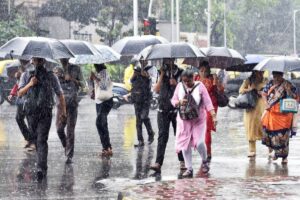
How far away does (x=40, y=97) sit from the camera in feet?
39.3

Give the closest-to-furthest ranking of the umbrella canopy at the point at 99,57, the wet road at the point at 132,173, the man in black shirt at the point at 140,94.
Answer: the wet road at the point at 132,173 → the umbrella canopy at the point at 99,57 → the man in black shirt at the point at 140,94

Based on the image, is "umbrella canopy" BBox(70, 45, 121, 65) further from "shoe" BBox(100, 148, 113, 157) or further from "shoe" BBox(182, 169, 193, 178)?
"shoe" BBox(182, 169, 193, 178)

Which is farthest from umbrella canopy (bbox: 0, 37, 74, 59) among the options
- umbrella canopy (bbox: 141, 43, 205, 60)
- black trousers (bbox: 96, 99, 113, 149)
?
black trousers (bbox: 96, 99, 113, 149)

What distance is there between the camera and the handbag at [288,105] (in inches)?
532

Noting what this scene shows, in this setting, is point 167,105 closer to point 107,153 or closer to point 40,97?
point 40,97

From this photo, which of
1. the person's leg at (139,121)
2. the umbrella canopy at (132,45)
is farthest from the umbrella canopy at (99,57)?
the person's leg at (139,121)

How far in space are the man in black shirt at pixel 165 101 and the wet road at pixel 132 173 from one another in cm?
38

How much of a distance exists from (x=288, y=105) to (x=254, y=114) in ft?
3.88

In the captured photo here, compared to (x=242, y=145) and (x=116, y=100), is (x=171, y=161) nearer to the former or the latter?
(x=242, y=145)

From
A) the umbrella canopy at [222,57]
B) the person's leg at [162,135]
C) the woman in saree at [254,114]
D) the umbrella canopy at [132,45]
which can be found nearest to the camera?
the person's leg at [162,135]

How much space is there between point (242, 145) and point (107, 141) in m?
3.05

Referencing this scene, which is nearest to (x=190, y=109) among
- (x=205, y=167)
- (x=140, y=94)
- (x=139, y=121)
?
(x=205, y=167)

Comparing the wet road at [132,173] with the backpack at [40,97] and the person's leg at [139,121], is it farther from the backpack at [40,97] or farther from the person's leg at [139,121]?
the backpack at [40,97]

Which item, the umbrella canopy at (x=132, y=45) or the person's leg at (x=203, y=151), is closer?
the person's leg at (x=203, y=151)
